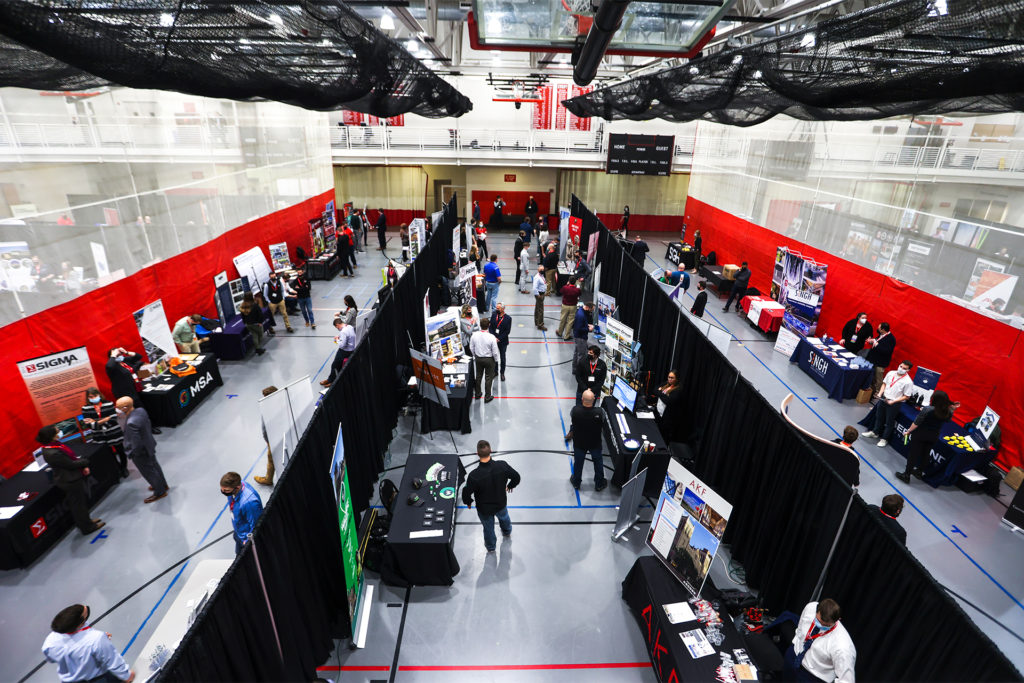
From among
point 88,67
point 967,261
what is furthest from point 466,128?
point 88,67

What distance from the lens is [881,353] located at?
10.4 meters

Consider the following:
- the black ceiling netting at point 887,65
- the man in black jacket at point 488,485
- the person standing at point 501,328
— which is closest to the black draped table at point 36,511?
the man in black jacket at point 488,485

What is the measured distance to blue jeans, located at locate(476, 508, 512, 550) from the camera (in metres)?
6.06

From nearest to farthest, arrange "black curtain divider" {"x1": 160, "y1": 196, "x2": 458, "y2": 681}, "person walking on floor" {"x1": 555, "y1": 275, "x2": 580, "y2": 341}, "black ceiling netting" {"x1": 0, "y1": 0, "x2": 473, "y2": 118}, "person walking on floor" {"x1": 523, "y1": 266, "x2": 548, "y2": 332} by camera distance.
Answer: "black ceiling netting" {"x1": 0, "y1": 0, "x2": 473, "y2": 118}
"black curtain divider" {"x1": 160, "y1": 196, "x2": 458, "y2": 681}
"person walking on floor" {"x1": 555, "y1": 275, "x2": 580, "y2": 341}
"person walking on floor" {"x1": 523, "y1": 266, "x2": 548, "y2": 332}

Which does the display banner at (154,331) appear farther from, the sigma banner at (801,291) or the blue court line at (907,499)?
the sigma banner at (801,291)

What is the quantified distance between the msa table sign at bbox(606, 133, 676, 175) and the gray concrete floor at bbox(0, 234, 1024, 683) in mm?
14705

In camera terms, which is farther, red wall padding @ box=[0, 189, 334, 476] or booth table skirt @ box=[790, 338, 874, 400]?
booth table skirt @ box=[790, 338, 874, 400]

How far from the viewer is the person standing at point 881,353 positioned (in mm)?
10250

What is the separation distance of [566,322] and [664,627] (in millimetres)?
8864

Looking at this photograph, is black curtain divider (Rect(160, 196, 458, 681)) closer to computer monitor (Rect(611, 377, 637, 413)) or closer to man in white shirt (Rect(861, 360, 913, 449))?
computer monitor (Rect(611, 377, 637, 413))

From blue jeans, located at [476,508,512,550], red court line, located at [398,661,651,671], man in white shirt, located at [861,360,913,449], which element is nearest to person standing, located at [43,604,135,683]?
red court line, located at [398,661,651,671]

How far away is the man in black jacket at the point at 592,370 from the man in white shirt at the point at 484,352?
1.63 metres

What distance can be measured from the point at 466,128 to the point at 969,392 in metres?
23.2

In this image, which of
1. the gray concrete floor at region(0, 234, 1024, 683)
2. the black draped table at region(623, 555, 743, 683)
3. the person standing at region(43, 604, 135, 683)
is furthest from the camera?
the gray concrete floor at region(0, 234, 1024, 683)
